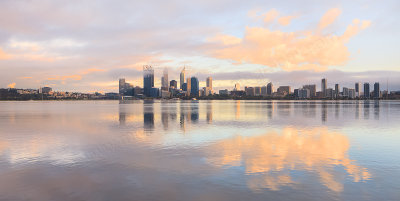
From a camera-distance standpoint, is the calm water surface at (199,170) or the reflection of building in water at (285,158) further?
the reflection of building in water at (285,158)

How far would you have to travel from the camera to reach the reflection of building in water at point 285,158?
15859mm

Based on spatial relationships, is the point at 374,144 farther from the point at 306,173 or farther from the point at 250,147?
the point at 306,173

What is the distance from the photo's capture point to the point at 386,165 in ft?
62.8

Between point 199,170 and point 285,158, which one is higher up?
point 199,170

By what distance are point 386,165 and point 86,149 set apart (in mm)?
24289

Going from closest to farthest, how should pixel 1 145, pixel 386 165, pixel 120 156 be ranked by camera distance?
1. pixel 386 165
2. pixel 120 156
3. pixel 1 145

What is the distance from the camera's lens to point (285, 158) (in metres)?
21.4

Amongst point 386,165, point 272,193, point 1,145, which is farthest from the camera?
point 1,145

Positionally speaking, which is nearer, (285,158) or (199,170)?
(199,170)

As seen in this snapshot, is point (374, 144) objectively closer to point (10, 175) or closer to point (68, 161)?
point (68, 161)

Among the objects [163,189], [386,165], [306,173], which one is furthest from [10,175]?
[386,165]

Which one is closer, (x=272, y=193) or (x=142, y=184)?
(x=272, y=193)

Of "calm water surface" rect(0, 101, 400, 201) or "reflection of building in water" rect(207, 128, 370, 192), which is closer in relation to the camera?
"calm water surface" rect(0, 101, 400, 201)

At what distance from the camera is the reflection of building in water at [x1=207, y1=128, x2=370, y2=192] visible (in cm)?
1586
